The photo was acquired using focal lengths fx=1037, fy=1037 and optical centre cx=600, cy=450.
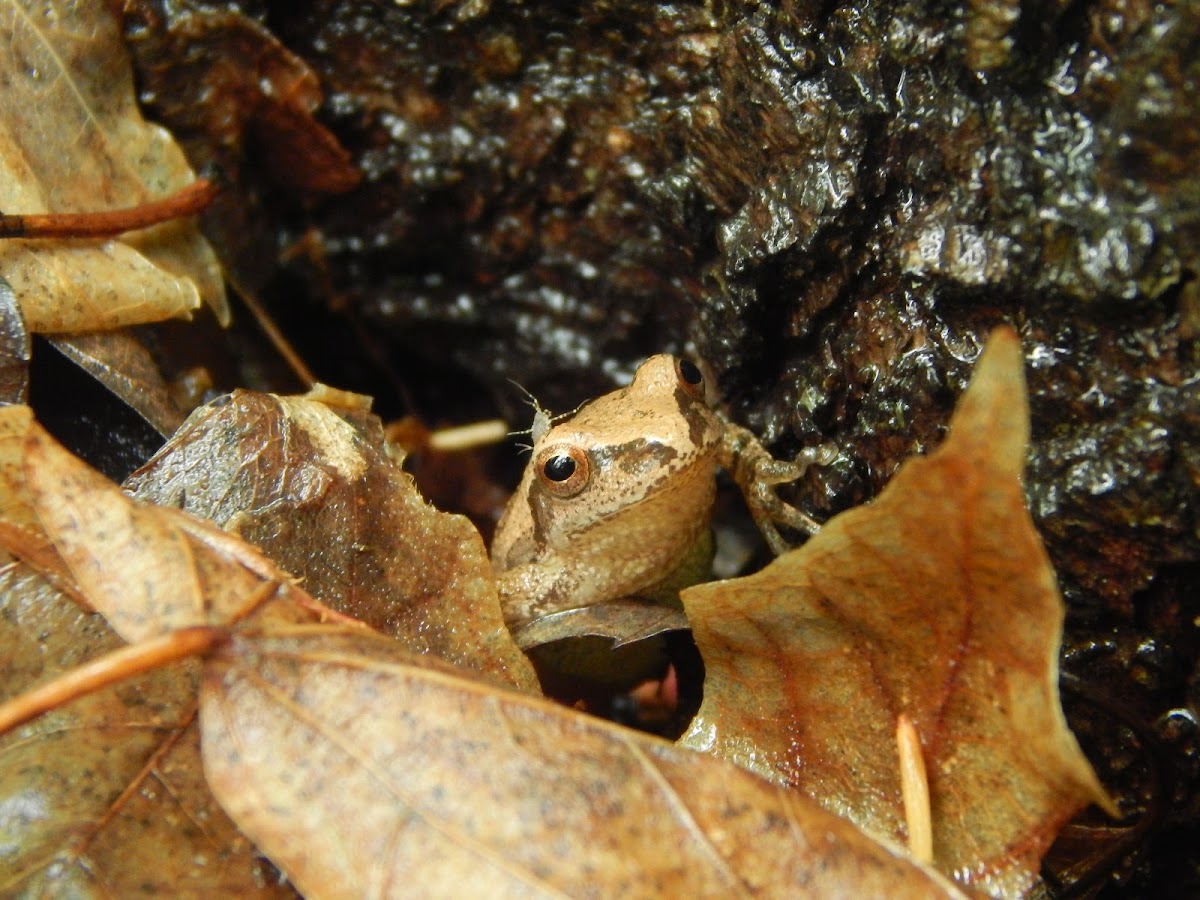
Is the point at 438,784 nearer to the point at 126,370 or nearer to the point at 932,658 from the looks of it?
the point at 932,658

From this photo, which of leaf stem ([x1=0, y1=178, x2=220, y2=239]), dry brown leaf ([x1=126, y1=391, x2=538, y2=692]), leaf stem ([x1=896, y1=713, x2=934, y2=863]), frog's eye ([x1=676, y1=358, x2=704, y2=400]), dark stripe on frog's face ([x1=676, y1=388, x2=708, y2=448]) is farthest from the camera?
frog's eye ([x1=676, y1=358, x2=704, y2=400])

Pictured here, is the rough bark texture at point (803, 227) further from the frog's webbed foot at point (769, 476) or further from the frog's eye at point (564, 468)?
the frog's eye at point (564, 468)

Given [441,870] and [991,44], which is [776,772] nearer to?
[441,870]

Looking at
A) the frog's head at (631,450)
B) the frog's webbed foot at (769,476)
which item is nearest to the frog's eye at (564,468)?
the frog's head at (631,450)

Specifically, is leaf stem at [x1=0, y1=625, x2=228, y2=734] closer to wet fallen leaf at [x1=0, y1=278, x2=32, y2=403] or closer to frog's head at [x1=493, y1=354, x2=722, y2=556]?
wet fallen leaf at [x1=0, y1=278, x2=32, y2=403]

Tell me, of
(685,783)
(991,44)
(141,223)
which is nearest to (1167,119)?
(991,44)

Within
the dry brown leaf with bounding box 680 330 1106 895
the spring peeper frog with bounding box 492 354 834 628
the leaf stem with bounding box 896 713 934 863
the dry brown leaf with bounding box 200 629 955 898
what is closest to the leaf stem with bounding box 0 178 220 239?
the spring peeper frog with bounding box 492 354 834 628

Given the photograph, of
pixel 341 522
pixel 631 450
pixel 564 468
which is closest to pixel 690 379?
pixel 631 450
